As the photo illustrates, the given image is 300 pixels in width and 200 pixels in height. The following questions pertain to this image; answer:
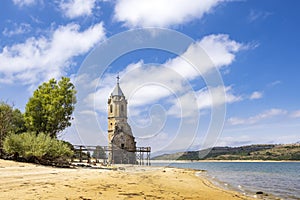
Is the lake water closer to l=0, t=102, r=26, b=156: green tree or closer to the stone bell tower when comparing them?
the stone bell tower

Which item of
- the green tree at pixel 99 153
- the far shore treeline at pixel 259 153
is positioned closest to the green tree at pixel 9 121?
the green tree at pixel 99 153

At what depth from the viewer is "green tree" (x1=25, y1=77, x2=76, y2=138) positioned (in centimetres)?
3159

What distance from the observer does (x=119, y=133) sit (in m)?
52.3

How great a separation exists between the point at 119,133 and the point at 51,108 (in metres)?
22.3

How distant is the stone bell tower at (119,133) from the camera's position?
51166mm

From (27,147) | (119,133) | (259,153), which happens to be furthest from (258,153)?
(27,147)

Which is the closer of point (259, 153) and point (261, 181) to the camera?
Answer: point (261, 181)

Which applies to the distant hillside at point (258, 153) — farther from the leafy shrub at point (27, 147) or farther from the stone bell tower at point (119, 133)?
the leafy shrub at point (27, 147)

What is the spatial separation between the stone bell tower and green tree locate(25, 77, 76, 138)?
748 inches

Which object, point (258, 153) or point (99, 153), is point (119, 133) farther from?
point (258, 153)

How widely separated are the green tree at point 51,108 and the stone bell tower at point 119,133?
19.0 m

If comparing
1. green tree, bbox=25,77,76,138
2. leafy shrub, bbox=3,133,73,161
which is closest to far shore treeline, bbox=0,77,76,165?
green tree, bbox=25,77,76,138

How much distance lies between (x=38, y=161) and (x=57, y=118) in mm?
8035

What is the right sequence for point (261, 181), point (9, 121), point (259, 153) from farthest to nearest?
point (259, 153), point (9, 121), point (261, 181)
